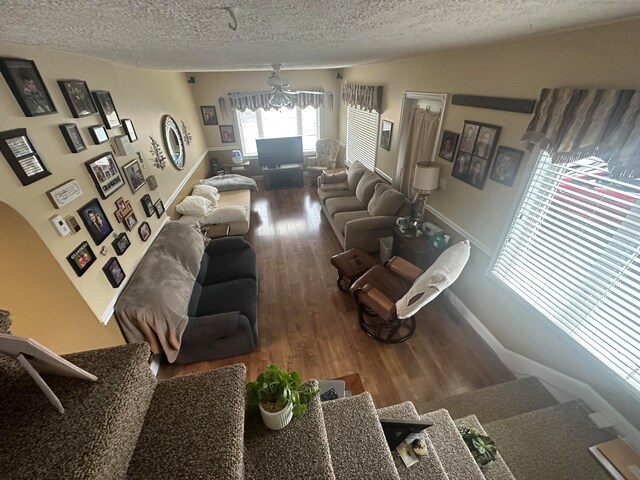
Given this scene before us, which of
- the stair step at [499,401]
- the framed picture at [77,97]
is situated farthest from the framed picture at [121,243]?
the stair step at [499,401]

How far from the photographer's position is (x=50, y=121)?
5.15 ft

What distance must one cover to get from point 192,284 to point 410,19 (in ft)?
8.03

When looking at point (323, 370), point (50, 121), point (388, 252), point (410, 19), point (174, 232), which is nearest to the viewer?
point (410, 19)

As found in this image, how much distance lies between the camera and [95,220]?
1.81 metres

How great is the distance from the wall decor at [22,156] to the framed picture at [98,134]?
616 mm

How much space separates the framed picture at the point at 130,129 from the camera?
2.44 m

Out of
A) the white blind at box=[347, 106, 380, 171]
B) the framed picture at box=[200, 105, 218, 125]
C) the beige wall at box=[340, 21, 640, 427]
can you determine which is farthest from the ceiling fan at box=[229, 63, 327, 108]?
the framed picture at box=[200, 105, 218, 125]

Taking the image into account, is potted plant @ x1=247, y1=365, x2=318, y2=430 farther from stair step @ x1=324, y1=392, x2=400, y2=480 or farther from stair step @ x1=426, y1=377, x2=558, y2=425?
stair step @ x1=426, y1=377, x2=558, y2=425

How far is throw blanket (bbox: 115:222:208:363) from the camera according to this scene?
1.96 metres

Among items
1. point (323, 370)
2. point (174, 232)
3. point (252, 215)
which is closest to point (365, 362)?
point (323, 370)

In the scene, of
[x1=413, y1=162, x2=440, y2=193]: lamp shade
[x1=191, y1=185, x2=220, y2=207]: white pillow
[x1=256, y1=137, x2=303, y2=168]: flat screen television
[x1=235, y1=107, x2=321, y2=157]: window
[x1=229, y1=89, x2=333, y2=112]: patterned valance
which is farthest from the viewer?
[x1=235, y1=107, x2=321, y2=157]: window

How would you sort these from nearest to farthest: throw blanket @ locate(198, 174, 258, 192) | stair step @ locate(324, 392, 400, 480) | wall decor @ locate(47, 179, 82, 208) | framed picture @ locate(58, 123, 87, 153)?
stair step @ locate(324, 392, 400, 480), wall decor @ locate(47, 179, 82, 208), framed picture @ locate(58, 123, 87, 153), throw blanket @ locate(198, 174, 258, 192)

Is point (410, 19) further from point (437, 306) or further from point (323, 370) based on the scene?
point (437, 306)

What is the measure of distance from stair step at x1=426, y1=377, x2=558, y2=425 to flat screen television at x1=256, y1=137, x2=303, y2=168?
5375mm
